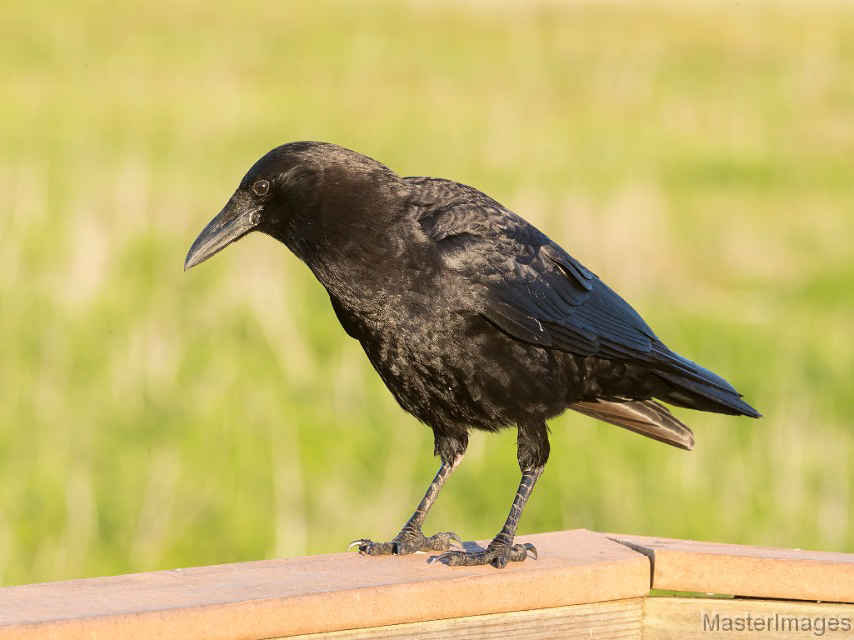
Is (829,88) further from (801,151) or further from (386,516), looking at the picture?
(386,516)

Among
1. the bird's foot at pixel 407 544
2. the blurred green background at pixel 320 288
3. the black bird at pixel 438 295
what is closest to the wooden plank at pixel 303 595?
the bird's foot at pixel 407 544

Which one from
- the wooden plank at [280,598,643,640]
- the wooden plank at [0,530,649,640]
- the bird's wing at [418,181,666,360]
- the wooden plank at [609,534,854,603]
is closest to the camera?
the wooden plank at [0,530,649,640]

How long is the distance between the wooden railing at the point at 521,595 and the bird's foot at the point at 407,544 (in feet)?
1.16

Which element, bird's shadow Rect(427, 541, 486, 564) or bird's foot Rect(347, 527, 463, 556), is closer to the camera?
bird's shadow Rect(427, 541, 486, 564)

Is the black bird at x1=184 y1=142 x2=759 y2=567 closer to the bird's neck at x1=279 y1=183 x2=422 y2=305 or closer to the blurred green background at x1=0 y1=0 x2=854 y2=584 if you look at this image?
the bird's neck at x1=279 y1=183 x2=422 y2=305

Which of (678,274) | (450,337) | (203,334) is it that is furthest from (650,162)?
(450,337)

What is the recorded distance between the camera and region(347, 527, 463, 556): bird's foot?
11.8 feet

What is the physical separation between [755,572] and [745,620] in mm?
107

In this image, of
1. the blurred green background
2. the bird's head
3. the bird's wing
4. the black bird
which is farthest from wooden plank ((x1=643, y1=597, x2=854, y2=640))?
the blurred green background

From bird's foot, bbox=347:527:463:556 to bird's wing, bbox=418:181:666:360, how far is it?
0.58m

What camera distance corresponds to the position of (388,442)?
7910 millimetres

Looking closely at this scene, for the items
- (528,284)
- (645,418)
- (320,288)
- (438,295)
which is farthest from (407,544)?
(320,288)

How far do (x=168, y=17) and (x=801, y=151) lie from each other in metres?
7.28

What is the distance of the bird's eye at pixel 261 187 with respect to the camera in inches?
146
